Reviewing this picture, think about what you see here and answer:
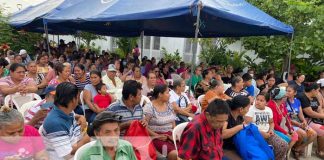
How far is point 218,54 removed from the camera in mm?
14148

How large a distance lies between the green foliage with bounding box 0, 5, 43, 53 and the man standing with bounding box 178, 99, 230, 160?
10.5 metres

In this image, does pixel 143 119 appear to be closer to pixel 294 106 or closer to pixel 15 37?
pixel 294 106

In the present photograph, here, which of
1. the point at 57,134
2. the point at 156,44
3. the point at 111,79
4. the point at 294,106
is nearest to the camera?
the point at 57,134

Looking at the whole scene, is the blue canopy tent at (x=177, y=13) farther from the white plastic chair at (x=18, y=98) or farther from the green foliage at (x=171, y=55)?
the green foliage at (x=171, y=55)

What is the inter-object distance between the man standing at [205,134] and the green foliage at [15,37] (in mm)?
10512

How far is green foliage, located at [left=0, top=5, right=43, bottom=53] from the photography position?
39.1ft

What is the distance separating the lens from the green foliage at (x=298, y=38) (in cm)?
877

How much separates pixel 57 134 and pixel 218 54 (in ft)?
39.3

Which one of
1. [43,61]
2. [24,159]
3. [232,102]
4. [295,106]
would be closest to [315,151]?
[295,106]

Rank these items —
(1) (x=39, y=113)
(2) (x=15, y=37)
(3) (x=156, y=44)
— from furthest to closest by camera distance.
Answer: (3) (x=156, y=44) → (2) (x=15, y=37) → (1) (x=39, y=113)

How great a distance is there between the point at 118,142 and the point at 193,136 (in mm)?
773

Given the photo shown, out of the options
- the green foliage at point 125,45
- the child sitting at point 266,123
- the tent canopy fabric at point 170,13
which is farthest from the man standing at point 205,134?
the green foliage at point 125,45

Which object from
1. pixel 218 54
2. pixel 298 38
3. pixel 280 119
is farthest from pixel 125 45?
pixel 280 119

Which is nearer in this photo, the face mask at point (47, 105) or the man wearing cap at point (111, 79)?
the face mask at point (47, 105)
